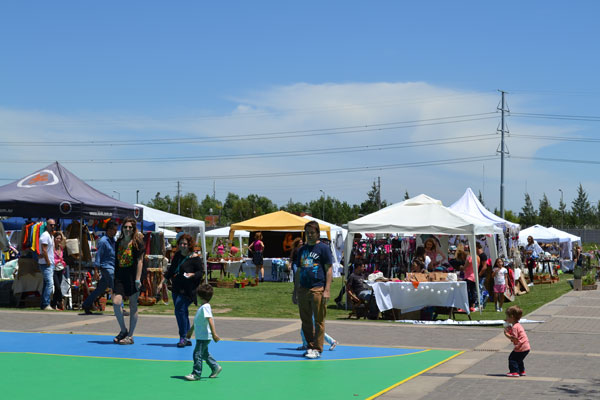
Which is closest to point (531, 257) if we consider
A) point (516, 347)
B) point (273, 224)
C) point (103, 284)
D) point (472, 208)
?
point (472, 208)

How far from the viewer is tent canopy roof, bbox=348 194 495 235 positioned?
744 inches

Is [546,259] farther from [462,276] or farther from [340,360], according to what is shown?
[340,360]

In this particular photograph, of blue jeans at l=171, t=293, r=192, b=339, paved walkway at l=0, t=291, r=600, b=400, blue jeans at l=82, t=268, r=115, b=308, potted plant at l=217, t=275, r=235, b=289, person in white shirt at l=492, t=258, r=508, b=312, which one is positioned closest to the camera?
paved walkway at l=0, t=291, r=600, b=400

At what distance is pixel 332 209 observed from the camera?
390 ft

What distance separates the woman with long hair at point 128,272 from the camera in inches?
471

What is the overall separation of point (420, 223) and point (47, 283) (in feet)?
28.7

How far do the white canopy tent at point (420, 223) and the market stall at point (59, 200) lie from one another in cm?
568

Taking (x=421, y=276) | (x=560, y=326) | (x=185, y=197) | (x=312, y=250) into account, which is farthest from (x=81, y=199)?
(x=185, y=197)

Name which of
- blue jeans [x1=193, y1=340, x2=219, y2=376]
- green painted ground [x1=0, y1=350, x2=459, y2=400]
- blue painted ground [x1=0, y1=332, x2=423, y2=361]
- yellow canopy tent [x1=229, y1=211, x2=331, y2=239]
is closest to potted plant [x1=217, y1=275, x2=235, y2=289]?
yellow canopy tent [x1=229, y1=211, x2=331, y2=239]

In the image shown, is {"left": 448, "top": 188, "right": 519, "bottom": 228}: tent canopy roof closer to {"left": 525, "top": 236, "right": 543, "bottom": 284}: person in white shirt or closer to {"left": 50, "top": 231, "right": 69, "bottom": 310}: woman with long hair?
{"left": 525, "top": 236, "right": 543, "bottom": 284}: person in white shirt

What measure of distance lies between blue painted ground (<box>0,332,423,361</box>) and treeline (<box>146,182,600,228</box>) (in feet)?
228

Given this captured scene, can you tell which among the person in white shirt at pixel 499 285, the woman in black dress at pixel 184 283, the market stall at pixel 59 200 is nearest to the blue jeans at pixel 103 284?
the market stall at pixel 59 200

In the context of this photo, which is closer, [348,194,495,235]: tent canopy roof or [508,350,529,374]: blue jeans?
[508,350,529,374]: blue jeans

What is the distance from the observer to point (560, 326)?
15.1 meters
